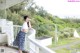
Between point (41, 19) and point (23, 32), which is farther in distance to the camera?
point (41, 19)

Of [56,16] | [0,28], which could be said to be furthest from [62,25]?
[0,28]

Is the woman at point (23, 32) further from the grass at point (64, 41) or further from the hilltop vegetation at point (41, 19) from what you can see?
the grass at point (64, 41)

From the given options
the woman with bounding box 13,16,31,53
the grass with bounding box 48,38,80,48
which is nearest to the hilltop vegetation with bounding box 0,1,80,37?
the grass with bounding box 48,38,80,48

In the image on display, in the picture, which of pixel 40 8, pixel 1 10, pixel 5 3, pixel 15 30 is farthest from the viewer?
pixel 40 8

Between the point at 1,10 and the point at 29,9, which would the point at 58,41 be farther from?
the point at 1,10

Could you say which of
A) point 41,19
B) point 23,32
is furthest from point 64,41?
point 23,32

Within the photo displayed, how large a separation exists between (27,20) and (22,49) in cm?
49

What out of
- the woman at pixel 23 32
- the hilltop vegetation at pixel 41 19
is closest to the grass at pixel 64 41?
the hilltop vegetation at pixel 41 19

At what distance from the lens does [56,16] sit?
642 inches

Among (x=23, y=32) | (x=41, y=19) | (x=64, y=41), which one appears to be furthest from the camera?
(x=64, y=41)

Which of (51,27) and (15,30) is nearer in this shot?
(15,30)

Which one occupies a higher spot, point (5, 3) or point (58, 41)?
point (5, 3)

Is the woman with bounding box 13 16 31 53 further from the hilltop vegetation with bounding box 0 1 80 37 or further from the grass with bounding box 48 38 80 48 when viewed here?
the grass with bounding box 48 38 80 48

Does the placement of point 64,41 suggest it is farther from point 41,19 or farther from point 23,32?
point 23,32
